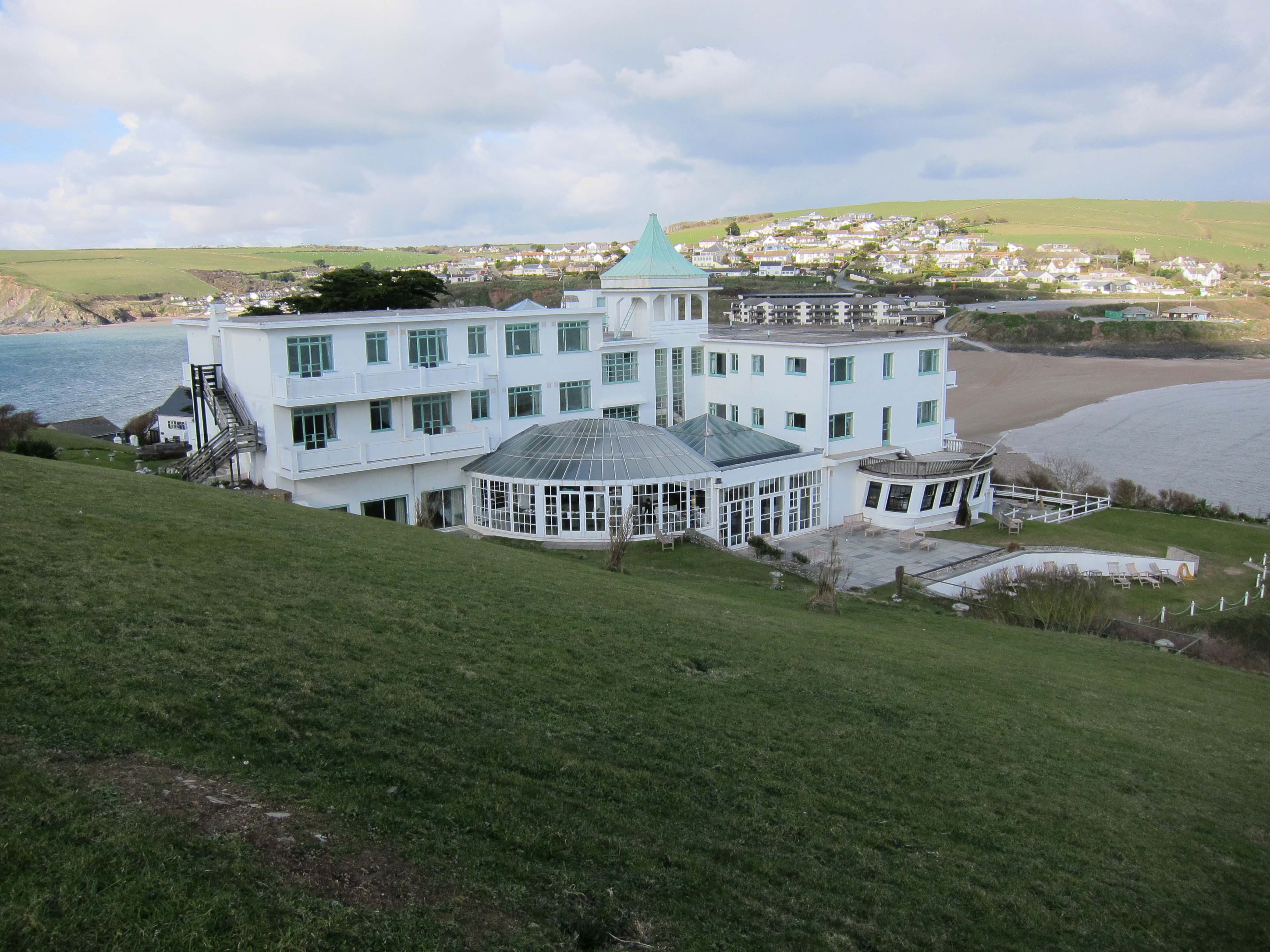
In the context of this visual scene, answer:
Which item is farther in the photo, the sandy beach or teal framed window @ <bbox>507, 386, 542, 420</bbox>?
the sandy beach

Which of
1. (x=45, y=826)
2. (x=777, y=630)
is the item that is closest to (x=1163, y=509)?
(x=777, y=630)

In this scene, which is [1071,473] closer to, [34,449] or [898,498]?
[898,498]

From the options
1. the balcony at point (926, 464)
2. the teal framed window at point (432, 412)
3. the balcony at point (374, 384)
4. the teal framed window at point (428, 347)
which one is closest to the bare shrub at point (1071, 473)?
the balcony at point (926, 464)

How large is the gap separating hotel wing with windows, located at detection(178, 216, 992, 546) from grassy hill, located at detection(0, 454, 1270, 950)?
14.1 metres

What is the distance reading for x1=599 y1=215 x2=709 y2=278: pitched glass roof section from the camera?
138 feet

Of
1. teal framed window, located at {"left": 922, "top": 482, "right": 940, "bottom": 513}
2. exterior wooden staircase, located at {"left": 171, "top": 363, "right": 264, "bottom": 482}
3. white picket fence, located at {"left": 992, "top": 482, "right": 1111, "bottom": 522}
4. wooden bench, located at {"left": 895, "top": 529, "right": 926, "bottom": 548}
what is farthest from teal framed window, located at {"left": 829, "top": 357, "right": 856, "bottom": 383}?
exterior wooden staircase, located at {"left": 171, "top": 363, "right": 264, "bottom": 482}

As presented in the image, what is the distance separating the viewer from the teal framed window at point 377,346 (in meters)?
32.2

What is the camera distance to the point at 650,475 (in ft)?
107

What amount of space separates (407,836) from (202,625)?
5.37 m

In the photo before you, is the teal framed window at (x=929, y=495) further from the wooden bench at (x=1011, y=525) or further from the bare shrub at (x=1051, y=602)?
the bare shrub at (x=1051, y=602)

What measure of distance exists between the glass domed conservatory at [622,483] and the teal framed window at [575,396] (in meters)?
2.37

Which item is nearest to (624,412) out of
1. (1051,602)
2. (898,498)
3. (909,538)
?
(898,498)

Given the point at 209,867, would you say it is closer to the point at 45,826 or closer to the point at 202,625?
the point at 45,826

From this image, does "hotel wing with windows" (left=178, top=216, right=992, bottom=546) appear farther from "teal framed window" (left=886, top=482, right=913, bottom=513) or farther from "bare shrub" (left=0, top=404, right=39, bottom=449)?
"bare shrub" (left=0, top=404, right=39, bottom=449)
